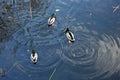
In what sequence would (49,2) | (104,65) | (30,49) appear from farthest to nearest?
1. (49,2)
2. (30,49)
3. (104,65)

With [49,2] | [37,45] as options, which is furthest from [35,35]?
[49,2]

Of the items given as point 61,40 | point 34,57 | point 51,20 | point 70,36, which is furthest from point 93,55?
point 51,20

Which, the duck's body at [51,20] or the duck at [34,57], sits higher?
the duck's body at [51,20]

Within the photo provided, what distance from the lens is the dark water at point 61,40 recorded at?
12.4 metres

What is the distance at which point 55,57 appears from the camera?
12.9 meters

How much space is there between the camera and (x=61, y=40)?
545 inches

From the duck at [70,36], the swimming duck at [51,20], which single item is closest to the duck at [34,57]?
the duck at [70,36]

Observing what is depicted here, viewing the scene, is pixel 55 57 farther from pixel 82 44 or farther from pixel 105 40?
pixel 105 40

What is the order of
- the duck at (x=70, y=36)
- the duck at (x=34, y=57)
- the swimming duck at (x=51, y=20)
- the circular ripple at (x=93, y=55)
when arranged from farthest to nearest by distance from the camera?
the swimming duck at (x=51, y=20) → the duck at (x=70, y=36) → the duck at (x=34, y=57) → the circular ripple at (x=93, y=55)

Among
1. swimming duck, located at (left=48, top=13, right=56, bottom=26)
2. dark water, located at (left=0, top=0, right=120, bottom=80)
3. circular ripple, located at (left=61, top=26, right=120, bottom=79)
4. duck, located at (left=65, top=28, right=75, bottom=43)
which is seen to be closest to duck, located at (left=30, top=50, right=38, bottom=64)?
dark water, located at (left=0, top=0, right=120, bottom=80)

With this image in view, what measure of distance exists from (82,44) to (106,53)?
3.70 ft

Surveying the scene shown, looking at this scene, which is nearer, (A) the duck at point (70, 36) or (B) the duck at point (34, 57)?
(B) the duck at point (34, 57)

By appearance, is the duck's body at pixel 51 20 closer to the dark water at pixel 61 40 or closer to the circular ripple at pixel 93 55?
the dark water at pixel 61 40

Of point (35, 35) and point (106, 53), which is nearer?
point (106, 53)
